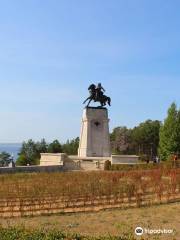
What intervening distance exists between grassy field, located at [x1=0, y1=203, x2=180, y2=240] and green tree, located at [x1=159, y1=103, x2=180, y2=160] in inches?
1151

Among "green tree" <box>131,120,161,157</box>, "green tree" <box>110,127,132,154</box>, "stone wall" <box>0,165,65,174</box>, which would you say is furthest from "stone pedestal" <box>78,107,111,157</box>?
"green tree" <box>110,127,132,154</box>

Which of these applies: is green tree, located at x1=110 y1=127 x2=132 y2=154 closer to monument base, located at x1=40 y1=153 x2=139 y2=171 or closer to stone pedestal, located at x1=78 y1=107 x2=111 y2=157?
stone pedestal, located at x1=78 y1=107 x2=111 y2=157

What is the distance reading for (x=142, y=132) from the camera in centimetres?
7000

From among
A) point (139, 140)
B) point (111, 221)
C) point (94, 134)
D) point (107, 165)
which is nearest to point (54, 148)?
point (94, 134)

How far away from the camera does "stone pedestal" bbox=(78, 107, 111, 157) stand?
3644 centimetres

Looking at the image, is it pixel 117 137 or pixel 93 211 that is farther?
pixel 117 137

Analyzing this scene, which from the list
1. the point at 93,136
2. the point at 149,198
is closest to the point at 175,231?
the point at 149,198

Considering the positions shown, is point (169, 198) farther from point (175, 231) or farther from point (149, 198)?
point (175, 231)

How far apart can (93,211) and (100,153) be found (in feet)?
80.3

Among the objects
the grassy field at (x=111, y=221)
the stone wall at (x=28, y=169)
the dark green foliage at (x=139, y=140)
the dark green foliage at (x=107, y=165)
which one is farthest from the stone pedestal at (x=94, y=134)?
the dark green foliage at (x=139, y=140)

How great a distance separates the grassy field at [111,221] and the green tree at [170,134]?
29245 mm

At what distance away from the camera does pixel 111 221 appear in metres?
10.7

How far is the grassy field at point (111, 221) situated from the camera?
377 inches

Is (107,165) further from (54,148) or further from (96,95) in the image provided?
(54,148)
